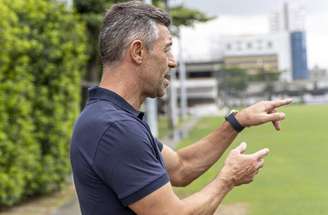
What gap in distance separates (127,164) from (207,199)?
34cm

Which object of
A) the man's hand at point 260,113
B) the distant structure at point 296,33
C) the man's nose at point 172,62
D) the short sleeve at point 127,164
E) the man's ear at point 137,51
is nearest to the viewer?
the short sleeve at point 127,164

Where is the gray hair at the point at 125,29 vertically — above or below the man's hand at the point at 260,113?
above

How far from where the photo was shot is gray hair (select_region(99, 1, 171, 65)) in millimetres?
2221

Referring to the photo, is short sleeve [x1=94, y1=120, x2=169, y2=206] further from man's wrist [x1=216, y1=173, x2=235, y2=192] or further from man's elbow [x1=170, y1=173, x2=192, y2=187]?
man's elbow [x1=170, y1=173, x2=192, y2=187]

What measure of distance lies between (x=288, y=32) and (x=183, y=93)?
3068 centimetres

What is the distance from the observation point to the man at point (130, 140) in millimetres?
2043

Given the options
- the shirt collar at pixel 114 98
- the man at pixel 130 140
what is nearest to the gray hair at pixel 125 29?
the man at pixel 130 140

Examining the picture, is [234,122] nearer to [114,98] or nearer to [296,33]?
[114,98]

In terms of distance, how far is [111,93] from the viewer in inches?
89.0

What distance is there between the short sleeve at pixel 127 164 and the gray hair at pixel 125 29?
12.4 inches

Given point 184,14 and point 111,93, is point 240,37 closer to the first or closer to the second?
point 111,93

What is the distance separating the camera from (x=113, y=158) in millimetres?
2047

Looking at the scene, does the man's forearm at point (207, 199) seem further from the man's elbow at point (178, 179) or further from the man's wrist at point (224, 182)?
the man's elbow at point (178, 179)

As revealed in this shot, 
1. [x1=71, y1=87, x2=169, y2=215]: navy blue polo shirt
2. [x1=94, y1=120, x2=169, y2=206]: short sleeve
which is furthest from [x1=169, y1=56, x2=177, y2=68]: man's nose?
[x1=94, y1=120, x2=169, y2=206]: short sleeve
